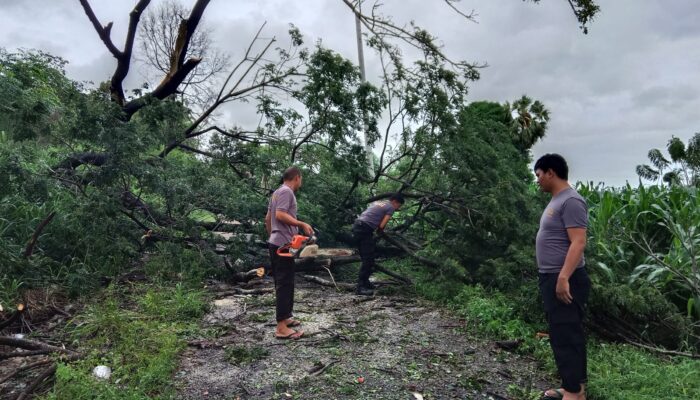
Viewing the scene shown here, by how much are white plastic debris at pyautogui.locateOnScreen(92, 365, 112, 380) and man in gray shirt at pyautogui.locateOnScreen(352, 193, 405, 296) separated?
3610mm

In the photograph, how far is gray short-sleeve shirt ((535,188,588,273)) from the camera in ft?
11.4

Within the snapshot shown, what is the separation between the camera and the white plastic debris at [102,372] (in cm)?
404

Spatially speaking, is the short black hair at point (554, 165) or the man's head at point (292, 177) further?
the man's head at point (292, 177)

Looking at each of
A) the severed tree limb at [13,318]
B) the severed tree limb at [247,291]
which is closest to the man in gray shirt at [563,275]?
the severed tree limb at [247,291]

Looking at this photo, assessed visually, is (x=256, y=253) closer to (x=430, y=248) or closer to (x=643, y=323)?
(x=430, y=248)

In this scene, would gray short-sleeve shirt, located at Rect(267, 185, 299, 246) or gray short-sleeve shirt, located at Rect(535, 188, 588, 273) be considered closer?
gray short-sleeve shirt, located at Rect(535, 188, 588, 273)

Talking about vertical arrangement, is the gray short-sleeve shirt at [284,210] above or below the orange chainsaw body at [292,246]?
above

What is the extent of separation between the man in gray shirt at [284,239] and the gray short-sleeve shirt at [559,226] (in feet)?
6.92

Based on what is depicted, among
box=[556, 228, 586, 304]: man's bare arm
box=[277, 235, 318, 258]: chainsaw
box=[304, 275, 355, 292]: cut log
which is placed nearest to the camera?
box=[556, 228, 586, 304]: man's bare arm

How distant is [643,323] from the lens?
540cm

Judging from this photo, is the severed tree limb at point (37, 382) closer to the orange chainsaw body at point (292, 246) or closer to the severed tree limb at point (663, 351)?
the orange chainsaw body at point (292, 246)

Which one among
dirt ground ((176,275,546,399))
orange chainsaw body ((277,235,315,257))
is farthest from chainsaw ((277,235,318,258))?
dirt ground ((176,275,546,399))

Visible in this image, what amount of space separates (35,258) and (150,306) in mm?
2069

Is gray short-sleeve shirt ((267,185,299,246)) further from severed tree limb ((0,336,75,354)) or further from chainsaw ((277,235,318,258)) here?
severed tree limb ((0,336,75,354))
